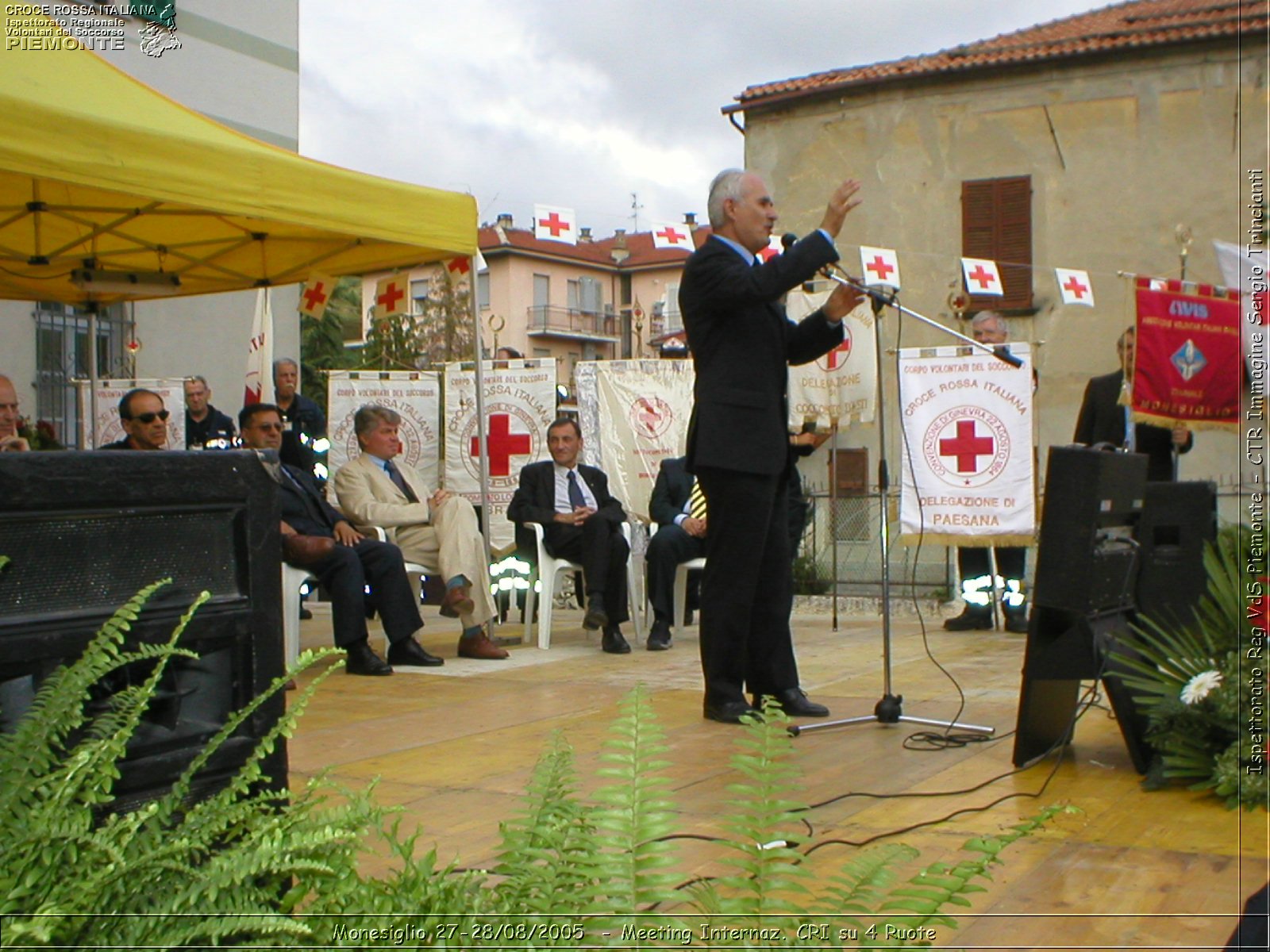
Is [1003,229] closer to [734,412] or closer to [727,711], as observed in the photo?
[734,412]

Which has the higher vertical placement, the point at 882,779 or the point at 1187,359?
the point at 1187,359

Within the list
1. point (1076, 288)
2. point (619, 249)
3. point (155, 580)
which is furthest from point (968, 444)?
point (619, 249)

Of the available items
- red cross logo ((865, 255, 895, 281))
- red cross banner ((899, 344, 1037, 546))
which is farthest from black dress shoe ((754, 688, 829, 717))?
red cross logo ((865, 255, 895, 281))

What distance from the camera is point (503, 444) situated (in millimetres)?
9453

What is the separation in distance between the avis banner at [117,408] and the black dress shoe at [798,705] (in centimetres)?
547

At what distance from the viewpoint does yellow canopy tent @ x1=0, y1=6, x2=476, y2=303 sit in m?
4.64

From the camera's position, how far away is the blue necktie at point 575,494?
770 centimetres

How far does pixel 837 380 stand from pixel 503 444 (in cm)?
269

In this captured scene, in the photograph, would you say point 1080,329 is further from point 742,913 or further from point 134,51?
point 742,913

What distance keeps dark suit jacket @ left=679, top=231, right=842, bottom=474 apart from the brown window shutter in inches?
590

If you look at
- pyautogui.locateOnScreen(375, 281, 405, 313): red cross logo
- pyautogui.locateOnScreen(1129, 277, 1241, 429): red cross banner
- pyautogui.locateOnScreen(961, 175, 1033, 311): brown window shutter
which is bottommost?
pyautogui.locateOnScreen(1129, 277, 1241, 429): red cross banner

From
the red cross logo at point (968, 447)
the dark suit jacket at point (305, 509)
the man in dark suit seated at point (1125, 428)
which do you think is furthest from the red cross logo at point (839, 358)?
the dark suit jacket at point (305, 509)

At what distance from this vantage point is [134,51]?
1167 centimetres

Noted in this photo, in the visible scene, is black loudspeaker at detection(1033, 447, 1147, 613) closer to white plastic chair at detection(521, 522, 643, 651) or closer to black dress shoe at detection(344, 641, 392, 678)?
black dress shoe at detection(344, 641, 392, 678)
